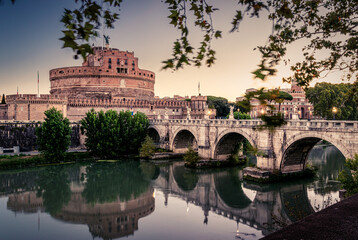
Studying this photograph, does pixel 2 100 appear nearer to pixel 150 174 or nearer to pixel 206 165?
pixel 150 174

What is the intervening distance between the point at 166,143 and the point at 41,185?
526 inches

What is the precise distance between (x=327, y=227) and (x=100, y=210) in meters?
12.7

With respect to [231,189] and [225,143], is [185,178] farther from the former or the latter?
[225,143]

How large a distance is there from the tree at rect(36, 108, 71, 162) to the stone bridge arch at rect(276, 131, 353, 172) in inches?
643

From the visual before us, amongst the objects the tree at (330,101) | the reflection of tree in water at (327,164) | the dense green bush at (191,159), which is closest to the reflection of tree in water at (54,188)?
the dense green bush at (191,159)

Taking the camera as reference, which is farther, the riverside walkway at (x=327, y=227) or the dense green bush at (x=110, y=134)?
the dense green bush at (x=110, y=134)

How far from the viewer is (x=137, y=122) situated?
28141mm

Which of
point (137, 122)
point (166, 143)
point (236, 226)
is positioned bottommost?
point (236, 226)

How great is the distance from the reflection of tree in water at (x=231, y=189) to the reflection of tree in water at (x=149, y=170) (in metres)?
4.45

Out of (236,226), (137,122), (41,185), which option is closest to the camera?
A: (236,226)

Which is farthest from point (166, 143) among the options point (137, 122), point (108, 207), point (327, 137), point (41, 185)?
point (327, 137)

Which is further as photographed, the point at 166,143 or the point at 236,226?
the point at 166,143

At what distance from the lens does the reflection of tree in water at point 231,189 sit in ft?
47.5

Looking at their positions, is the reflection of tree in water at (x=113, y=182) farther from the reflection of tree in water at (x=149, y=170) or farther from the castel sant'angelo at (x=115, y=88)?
the castel sant'angelo at (x=115, y=88)
